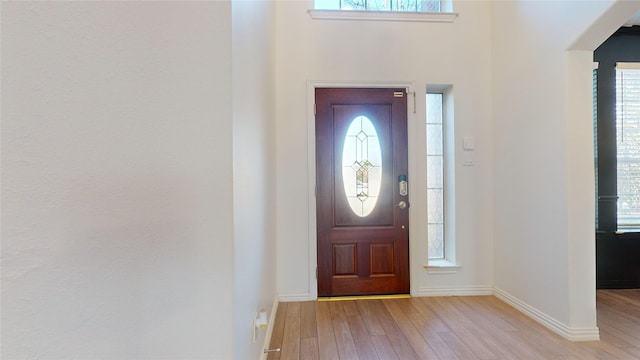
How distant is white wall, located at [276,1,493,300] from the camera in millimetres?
2883

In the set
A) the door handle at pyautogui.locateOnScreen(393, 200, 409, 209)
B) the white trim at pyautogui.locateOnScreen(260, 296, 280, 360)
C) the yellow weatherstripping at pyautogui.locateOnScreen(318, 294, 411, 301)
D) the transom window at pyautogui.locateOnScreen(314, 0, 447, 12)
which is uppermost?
the transom window at pyautogui.locateOnScreen(314, 0, 447, 12)

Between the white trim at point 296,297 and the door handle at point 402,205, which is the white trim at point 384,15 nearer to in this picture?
the door handle at point 402,205

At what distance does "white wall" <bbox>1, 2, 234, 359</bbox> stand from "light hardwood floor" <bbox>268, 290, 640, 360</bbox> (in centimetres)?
131

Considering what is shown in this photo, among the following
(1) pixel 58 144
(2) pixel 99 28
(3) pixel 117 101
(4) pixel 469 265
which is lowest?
(4) pixel 469 265

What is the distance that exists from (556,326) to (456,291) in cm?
86

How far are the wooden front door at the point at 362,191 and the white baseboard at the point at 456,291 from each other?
0.21 meters

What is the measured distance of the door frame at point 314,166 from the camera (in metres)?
2.87

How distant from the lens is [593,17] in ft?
6.27

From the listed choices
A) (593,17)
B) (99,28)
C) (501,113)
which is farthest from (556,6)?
(99,28)

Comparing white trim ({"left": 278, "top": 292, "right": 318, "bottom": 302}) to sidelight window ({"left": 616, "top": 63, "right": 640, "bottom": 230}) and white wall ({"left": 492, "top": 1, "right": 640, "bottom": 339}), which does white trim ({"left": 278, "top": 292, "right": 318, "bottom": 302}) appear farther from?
sidelight window ({"left": 616, "top": 63, "right": 640, "bottom": 230})

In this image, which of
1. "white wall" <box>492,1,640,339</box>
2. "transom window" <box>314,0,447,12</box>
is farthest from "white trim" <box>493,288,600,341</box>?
"transom window" <box>314,0,447,12</box>

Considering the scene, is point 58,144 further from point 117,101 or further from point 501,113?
point 501,113

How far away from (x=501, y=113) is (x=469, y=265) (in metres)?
1.63

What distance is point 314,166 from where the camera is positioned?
2.90 meters
